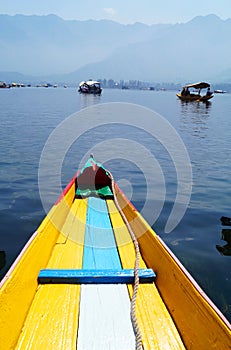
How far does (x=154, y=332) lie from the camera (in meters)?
3.41

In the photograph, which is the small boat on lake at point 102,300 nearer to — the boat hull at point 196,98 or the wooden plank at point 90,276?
the wooden plank at point 90,276

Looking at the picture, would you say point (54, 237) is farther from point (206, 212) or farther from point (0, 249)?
point (206, 212)

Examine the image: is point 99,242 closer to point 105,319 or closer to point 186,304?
point 105,319

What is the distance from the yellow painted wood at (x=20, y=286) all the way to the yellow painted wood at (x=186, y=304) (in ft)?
5.31

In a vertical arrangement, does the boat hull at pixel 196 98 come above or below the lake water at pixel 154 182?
above

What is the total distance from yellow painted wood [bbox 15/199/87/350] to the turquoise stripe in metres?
0.21

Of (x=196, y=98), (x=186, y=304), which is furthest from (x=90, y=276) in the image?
(x=196, y=98)

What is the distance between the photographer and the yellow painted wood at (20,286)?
9.64 ft

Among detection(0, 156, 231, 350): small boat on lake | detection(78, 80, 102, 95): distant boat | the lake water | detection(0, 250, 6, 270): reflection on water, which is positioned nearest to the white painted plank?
detection(0, 156, 231, 350): small boat on lake

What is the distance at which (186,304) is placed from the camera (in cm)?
330

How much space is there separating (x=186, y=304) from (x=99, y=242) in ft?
8.62

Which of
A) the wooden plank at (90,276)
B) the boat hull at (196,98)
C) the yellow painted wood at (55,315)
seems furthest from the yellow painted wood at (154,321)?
the boat hull at (196,98)

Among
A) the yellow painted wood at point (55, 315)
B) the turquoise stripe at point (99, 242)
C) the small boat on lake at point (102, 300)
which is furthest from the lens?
the turquoise stripe at point (99, 242)

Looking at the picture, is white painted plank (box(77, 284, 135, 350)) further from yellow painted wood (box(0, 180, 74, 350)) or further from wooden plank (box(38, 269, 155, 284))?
yellow painted wood (box(0, 180, 74, 350))
